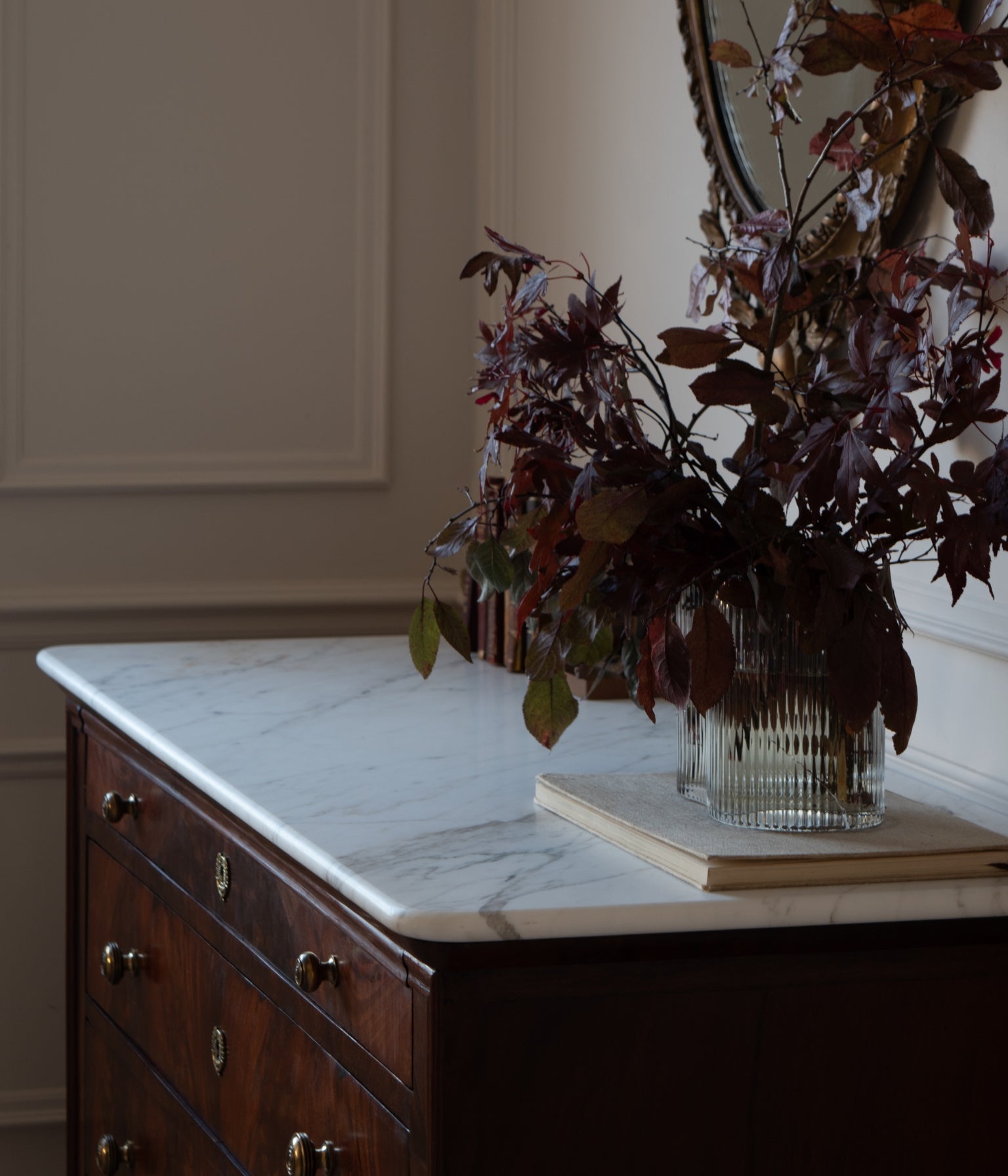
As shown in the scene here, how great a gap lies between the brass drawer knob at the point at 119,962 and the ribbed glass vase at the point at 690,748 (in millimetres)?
834

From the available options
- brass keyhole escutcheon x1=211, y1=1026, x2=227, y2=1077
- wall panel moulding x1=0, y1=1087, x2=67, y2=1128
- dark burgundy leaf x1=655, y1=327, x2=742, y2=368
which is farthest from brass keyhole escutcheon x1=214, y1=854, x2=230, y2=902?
wall panel moulding x1=0, y1=1087, x2=67, y2=1128

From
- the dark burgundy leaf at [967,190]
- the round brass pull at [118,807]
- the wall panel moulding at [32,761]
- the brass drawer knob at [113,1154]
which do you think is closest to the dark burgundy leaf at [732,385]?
the dark burgundy leaf at [967,190]

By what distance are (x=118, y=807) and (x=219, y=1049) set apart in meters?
0.41

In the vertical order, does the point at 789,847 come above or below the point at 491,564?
below

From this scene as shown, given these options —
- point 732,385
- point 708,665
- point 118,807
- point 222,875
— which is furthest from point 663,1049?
point 118,807

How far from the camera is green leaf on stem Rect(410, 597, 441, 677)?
1.31 meters

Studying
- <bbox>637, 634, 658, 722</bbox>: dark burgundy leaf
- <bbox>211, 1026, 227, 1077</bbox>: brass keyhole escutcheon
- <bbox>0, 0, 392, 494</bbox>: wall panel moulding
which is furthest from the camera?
<bbox>0, 0, 392, 494</bbox>: wall panel moulding

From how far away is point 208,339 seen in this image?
2.88 meters

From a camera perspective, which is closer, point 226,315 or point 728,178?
point 728,178

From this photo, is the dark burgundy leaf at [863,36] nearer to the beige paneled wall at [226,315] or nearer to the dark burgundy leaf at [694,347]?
the dark burgundy leaf at [694,347]

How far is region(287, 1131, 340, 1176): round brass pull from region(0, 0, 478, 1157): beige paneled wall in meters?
1.66

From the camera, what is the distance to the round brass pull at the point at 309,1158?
130 centimetres

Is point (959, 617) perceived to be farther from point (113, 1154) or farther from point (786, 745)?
point (113, 1154)

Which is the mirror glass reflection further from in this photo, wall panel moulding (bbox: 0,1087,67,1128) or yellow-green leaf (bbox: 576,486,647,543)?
wall panel moulding (bbox: 0,1087,67,1128)
